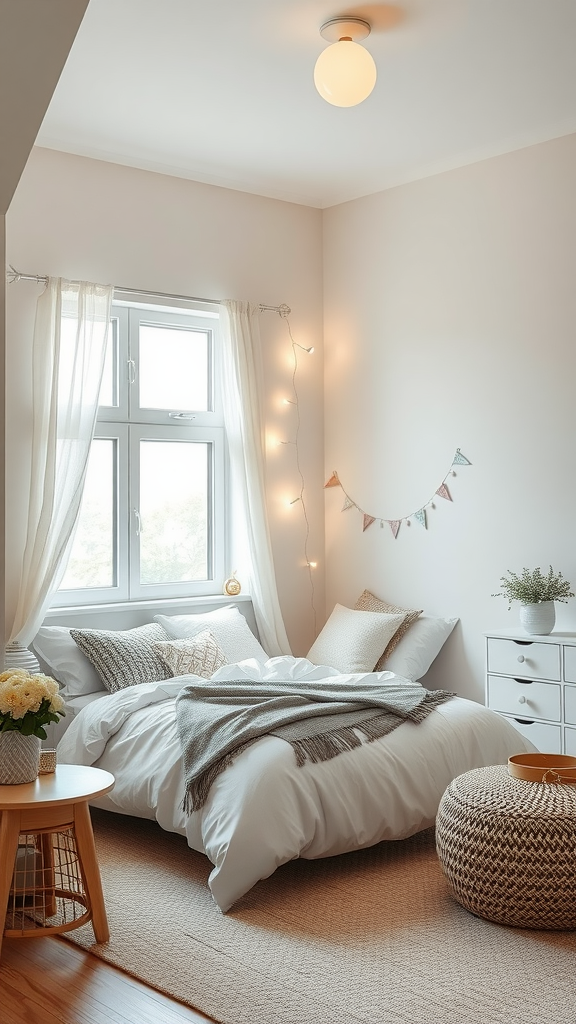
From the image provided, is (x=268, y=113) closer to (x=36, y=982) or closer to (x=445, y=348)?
(x=445, y=348)

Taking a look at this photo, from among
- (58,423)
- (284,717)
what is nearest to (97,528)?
(58,423)

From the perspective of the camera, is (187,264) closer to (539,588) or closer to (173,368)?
(173,368)

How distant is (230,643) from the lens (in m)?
4.89

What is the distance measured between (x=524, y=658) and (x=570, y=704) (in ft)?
0.95

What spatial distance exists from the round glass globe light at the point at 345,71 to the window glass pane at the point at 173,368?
1897 mm

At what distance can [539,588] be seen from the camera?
4.46 meters

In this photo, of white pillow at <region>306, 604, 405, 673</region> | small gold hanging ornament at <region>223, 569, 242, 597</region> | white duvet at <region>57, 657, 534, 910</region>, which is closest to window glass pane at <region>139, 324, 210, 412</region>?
small gold hanging ornament at <region>223, 569, 242, 597</region>

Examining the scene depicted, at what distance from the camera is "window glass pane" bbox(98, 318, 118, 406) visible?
500cm

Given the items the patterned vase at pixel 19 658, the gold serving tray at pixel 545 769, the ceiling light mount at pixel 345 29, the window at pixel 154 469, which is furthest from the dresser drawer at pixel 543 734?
the ceiling light mount at pixel 345 29

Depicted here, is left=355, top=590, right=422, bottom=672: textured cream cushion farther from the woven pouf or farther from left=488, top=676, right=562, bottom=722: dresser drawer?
the woven pouf

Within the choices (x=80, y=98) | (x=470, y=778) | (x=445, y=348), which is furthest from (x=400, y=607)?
(x=80, y=98)

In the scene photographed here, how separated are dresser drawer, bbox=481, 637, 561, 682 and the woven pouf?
4.19ft

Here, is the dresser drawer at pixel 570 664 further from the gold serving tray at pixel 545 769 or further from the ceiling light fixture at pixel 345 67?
the ceiling light fixture at pixel 345 67

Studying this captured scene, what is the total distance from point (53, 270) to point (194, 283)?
2.69 feet
